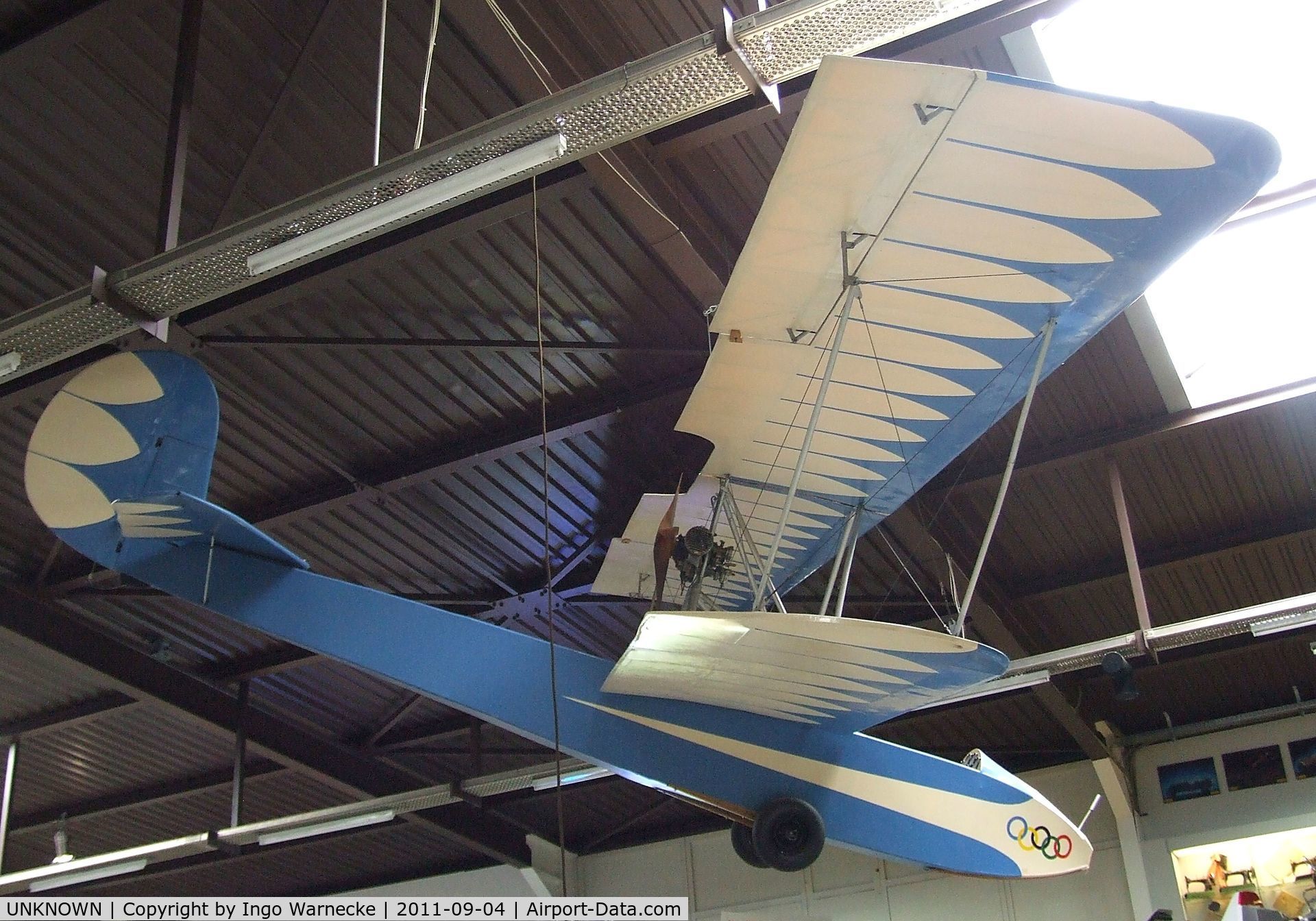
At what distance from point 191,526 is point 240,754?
756cm

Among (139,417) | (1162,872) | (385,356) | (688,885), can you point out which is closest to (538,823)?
(688,885)

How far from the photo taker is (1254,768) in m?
13.2

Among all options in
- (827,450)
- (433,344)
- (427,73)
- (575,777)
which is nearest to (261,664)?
(575,777)

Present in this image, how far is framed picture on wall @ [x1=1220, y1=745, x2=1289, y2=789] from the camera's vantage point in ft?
42.8

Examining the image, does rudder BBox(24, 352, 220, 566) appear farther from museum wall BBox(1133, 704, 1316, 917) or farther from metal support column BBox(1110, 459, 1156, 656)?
museum wall BBox(1133, 704, 1316, 917)

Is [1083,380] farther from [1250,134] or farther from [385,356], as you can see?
[385,356]

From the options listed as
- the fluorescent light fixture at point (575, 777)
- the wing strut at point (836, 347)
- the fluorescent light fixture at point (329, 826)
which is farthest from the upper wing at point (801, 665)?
the fluorescent light fixture at point (329, 826)

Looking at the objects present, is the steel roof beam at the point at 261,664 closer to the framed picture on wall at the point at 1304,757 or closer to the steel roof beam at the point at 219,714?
the steel roof beam at the point at 219,714

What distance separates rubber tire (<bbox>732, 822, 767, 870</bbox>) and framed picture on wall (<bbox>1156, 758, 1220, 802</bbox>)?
27.9 ft

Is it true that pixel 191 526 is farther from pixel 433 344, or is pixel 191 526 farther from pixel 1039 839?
pixel 1039 839

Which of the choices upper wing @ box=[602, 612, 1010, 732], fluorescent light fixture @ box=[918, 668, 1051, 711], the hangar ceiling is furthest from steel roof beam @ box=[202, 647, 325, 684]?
upper wing @ box=[602, 612, 1010, 732]

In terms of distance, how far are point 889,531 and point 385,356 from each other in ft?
15.1

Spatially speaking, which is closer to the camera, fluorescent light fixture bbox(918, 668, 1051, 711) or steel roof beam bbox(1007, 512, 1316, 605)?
fluorescent light fixture bbox(918, 668, 1051, 711)

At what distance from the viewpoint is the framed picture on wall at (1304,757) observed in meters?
12.8
